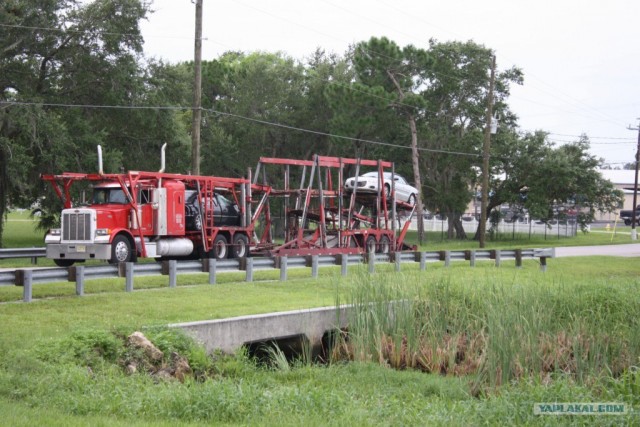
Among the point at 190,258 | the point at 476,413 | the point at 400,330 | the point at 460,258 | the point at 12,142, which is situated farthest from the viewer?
the point at 12,142

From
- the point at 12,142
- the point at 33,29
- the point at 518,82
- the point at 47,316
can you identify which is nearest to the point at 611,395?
the point at 47,316

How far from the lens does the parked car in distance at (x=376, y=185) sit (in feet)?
98.5

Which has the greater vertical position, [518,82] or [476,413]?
[518,82]

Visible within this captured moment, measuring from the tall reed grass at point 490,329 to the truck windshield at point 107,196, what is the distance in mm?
9968

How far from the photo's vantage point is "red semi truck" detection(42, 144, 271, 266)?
2141 centimetres

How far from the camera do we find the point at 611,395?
1010 cm

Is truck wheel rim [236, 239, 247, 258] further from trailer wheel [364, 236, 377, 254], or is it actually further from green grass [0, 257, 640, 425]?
green grass [0, 257, 640, 425]

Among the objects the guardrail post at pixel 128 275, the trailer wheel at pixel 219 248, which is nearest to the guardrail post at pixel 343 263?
the trailer wheel at pixel 219 248

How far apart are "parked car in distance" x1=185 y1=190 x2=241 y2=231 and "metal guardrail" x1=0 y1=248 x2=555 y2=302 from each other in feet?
14.4

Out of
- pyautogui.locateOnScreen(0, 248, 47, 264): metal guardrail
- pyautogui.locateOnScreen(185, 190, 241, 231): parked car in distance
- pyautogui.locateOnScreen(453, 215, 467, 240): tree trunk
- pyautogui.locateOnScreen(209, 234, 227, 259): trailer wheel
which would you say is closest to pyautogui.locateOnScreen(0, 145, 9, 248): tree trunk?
pyautogui.locateOnScreen(0, 248, 47, 264): metal guardrail

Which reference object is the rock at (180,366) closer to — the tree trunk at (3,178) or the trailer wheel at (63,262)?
the trailer wheel at (63,262)

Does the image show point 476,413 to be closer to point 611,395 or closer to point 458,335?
point 611,395

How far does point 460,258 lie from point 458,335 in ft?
48.3

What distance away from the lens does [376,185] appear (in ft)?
99.8
